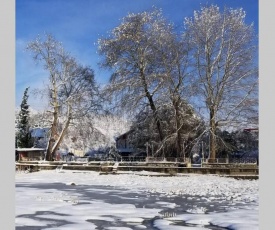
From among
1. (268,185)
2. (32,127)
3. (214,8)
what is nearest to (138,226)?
(268,185)

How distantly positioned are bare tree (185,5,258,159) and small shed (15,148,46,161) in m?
5.49

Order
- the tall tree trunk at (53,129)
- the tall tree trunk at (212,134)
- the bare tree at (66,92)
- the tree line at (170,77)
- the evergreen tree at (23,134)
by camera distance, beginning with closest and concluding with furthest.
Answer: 1. the tree line at (170,77)
2. the tall tree trunk at (212,134)
3. the bare tree at (66,92)
4. the evergreen tree at (23,134)
5. the tall tree trunk at (53,129)

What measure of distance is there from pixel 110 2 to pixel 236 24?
4592 mm

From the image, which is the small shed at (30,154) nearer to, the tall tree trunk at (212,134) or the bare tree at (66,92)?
the bare tree at (66,92)

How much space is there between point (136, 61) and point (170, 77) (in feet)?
3.49

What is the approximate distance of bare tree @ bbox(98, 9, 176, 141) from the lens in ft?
35.8

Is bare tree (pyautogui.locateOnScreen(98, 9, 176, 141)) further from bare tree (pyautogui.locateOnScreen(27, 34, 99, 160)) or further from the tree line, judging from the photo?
bare tree (pyautogui.locateOnScreen(27, 34, 99, 160))

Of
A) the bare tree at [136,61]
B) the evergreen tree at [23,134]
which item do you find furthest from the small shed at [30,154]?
the bare tree at [136,61]

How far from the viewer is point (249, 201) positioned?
15.9 feet

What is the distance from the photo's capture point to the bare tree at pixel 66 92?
1128 cm

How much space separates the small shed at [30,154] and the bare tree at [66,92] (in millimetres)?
495

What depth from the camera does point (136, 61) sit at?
11.5 metres

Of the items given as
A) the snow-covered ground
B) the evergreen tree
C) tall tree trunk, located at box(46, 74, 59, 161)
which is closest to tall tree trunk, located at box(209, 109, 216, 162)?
the snow-covered ground

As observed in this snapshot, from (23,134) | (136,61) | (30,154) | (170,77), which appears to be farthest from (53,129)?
(170,77)
